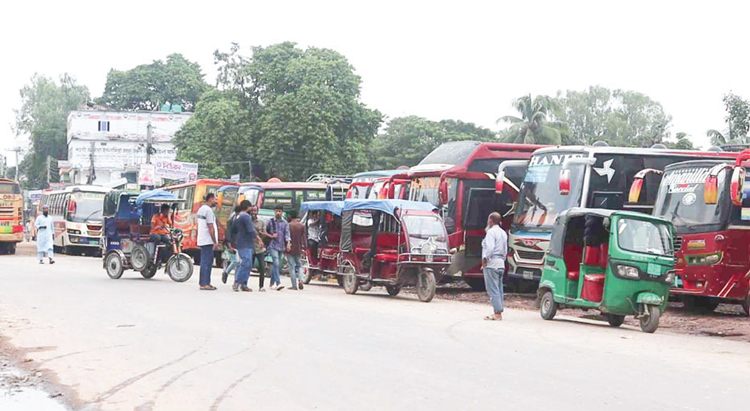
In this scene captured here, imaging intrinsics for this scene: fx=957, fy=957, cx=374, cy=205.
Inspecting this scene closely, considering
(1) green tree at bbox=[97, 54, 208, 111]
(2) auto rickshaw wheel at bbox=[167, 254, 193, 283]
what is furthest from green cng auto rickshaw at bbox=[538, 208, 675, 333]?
Result: (1) green tree at bbox=[97, 54, 208, 111]

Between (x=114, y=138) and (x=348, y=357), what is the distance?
84104mm

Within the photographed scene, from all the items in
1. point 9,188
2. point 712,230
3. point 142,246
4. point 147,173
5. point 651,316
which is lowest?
point 651,316

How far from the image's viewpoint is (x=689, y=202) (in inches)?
727

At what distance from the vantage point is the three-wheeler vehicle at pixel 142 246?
73.4 ft

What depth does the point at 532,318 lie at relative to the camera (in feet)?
54.7

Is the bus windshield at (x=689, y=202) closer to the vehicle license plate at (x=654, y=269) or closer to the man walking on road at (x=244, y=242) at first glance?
the vehicle license plate at (x=654, y=269)

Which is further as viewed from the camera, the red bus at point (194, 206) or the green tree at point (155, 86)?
the green tree at point (155, 86)

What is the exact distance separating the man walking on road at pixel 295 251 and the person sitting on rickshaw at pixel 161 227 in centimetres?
287

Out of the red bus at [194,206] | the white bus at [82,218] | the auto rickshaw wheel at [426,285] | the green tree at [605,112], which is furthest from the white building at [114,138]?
the auto rickshaw wheel at [426,285]

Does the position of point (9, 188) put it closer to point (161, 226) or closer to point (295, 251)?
point (161, 226)

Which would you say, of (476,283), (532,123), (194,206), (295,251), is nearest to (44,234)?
(194,206)

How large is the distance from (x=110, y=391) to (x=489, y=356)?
434cm

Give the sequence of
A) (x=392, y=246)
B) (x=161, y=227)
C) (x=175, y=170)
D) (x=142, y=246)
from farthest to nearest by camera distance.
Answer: (x=175, y=170), (x=142, y=246), (x=161, y=227), (x=392, y=246)

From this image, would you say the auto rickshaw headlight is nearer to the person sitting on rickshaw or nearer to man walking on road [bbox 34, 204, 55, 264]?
the person sitting on rickshaw
